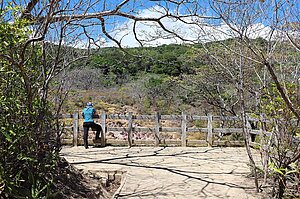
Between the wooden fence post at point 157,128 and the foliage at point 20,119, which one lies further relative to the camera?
the wooden fence post at point 157,128

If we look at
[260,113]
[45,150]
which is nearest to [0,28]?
[45,150]

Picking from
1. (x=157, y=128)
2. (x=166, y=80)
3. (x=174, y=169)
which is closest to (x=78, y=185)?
(x=174, y=169)

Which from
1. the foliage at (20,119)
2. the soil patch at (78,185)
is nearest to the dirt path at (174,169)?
the soil patch at (78,185)

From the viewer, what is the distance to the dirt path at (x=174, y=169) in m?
5.02

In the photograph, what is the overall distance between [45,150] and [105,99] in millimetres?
17895

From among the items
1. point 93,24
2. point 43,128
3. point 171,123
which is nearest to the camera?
point 43,128

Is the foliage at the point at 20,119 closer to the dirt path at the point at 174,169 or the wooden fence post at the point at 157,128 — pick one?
the dirt path at the point at 174,169

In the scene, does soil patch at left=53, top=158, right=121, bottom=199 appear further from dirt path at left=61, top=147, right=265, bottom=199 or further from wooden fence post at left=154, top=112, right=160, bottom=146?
wooden fence post at left=154, top=112, right=160, bottom=146

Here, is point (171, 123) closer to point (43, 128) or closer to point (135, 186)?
point (135, 186)

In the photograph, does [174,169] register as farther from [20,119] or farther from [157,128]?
[20,119]

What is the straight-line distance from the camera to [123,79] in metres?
26.1

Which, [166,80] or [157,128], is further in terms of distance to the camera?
[166,80]

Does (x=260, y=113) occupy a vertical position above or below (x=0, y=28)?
below

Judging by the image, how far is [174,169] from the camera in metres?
6.68
